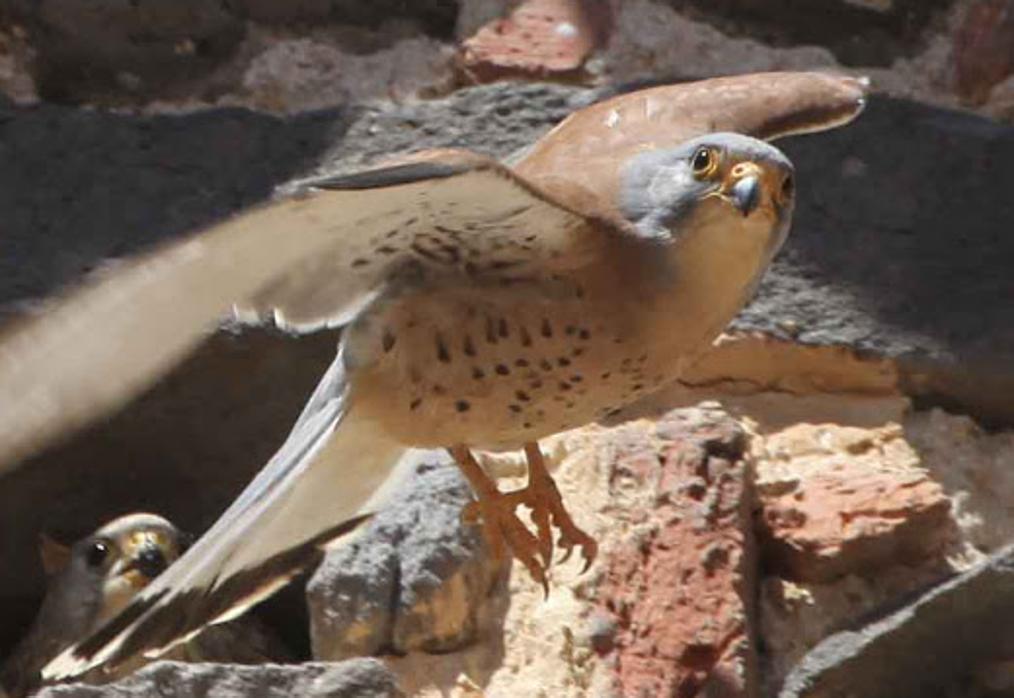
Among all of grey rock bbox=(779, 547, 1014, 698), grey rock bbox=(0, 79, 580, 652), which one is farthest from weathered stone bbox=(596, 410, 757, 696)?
grey rock bbox=(0, 79, 580, 652)

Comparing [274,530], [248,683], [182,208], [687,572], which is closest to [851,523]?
[687,572]

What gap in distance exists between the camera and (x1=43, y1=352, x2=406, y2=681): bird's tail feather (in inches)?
120

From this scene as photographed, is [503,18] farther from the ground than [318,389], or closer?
farther from the ground

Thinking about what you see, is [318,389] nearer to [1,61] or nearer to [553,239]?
[553,239]

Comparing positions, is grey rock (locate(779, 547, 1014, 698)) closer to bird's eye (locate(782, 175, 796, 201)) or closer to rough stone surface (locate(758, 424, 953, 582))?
rough stone surface (locate(758, 424, 953, 582))

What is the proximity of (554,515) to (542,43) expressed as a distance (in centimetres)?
63

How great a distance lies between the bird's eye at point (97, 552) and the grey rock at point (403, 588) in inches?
22.8

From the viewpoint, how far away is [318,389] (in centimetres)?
318

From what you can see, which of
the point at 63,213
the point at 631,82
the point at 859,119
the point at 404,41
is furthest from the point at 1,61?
the point at 859,119

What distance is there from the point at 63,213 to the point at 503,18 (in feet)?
1.70

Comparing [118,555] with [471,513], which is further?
[118,555]

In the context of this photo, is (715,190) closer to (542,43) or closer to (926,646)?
(542,43)

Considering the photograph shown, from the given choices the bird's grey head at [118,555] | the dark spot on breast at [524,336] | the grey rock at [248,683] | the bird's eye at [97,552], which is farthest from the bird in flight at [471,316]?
the bird's eye at [97,552]

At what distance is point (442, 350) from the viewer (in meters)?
3.06
